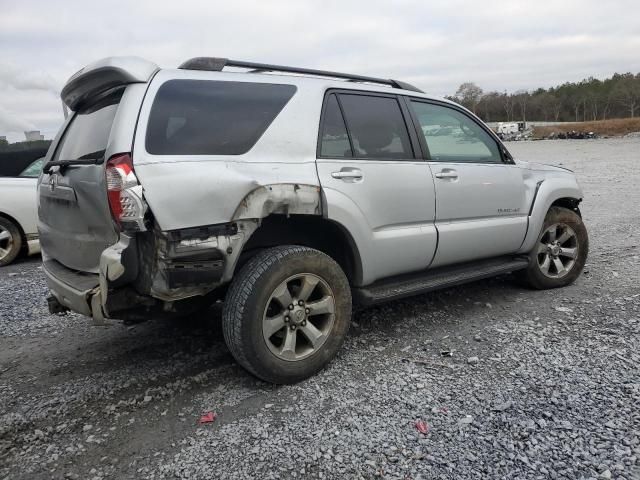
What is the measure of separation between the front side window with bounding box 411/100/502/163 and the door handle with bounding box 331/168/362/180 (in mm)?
810

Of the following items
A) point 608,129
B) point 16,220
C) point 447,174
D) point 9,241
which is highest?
point 447,174

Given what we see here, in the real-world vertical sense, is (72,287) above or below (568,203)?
above

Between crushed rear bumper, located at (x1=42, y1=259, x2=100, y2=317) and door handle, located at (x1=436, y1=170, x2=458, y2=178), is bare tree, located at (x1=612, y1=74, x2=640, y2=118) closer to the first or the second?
door handle, located at (x1=436, y1=170, x2=458, y2=178)

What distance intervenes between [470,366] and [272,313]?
4.46ft

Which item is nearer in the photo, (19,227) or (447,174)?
(447,174)

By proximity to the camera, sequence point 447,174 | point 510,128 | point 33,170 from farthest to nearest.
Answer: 1. point 510,128
2. point 33,170
3. point 447,174

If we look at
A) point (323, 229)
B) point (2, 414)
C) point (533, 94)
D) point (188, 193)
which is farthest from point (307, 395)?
point (533, 94)

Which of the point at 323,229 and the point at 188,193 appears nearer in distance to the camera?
the point at 188,193

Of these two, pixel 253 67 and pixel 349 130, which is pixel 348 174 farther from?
pixel 253 67

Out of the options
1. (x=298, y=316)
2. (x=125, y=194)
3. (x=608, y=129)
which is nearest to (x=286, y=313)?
(x=298, y=316)

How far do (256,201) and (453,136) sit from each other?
6.81ft

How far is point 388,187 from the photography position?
3475 mm

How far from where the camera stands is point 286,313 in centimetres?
306

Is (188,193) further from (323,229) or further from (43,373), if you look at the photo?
(43,373)
